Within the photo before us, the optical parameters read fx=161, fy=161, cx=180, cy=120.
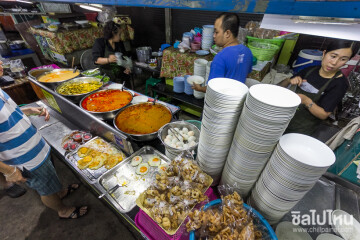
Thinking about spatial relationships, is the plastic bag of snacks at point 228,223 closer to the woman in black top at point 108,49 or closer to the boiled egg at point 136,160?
the boiled egg at point 136,160

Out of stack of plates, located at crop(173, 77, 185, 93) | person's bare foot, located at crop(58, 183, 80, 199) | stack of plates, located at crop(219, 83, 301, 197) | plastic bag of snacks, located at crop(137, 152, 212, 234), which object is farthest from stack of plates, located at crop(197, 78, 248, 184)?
person's bare foot, located at crop(58, 183, 80, 199)

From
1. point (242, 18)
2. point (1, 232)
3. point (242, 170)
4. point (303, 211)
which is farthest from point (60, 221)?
point (242, 18)

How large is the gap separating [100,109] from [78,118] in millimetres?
492

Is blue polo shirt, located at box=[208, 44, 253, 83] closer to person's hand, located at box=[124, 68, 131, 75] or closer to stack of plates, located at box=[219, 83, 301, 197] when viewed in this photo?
stack of plates, located at box=[219, 83, 301, 197]

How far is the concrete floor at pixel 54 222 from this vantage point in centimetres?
284

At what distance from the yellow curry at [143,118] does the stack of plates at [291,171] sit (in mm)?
1523

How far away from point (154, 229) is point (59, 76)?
3793 mm

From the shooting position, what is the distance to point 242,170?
48.5 inches

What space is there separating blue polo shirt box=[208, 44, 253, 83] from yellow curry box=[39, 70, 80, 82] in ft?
10.2

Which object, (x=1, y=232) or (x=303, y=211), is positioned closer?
(x=303, y=211)

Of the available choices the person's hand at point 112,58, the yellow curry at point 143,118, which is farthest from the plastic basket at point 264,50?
the person's hand at point 112,58

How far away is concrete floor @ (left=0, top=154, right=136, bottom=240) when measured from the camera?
2842 mm

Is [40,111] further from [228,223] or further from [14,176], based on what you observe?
[228,223]

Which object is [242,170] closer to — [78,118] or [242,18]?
[78,118]
